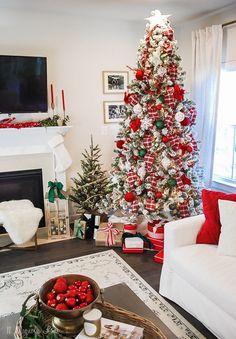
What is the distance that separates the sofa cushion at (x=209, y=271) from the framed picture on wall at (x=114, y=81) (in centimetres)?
248

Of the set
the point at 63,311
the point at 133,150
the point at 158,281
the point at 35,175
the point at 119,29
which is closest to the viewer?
the point at 63,311

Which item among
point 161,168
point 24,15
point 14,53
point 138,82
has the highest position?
point 24,15

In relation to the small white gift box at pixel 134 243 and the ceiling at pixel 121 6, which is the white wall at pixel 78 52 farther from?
the small white gift box at pixel 134 243

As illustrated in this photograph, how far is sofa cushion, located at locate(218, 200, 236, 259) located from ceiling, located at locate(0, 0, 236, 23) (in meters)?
2.28

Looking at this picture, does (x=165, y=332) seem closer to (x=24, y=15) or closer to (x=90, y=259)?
(x=90, y=259)

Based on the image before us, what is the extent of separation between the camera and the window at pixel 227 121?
3.55 meters

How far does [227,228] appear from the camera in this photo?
7.42 ft

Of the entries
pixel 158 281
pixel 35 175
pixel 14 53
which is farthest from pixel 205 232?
pixel 14 53

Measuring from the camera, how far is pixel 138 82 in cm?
333

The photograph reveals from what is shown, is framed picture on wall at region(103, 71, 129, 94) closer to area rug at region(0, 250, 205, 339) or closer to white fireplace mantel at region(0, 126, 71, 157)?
white fireplace mantel at region(0, 126, 71, 157)

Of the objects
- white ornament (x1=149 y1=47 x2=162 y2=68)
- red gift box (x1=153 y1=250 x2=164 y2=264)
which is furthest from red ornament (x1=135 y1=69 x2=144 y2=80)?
Answer: red gift box (x1=153 y1=250 x2=164 y2=264)

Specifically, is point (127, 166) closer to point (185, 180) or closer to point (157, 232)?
point (185, 180)

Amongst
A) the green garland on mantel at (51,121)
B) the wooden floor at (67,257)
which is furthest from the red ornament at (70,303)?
the green garland on mantel at (51,121)

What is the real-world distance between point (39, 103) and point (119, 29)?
1480mm
